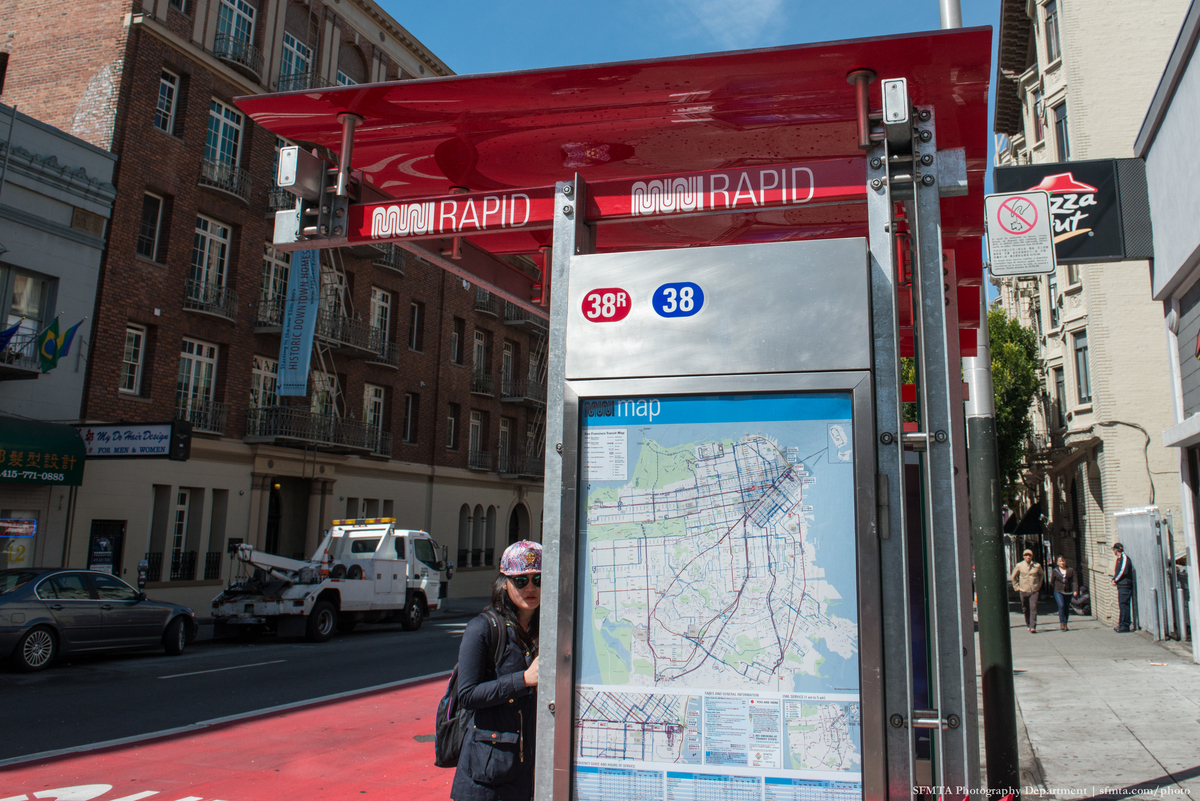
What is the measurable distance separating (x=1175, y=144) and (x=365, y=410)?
1003 inches

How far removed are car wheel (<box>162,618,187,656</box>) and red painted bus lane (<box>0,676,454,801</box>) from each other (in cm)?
728

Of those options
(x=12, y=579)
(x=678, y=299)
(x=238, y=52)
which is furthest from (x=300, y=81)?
(x=678, y=299)

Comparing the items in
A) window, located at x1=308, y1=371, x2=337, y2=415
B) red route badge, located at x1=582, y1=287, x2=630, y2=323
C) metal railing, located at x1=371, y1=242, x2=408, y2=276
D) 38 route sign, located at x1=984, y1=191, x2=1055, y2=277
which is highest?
metal railing, located at x1=371, y1=242, x2=408, y2=276

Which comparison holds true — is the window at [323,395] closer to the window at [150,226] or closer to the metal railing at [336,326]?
the metal railing at [336,326]

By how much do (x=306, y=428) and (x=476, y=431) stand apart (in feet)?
38.1

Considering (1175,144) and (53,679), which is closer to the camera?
(1175,144)

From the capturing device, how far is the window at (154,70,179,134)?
76.7ft

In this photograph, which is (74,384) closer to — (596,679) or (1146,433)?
(596,679)

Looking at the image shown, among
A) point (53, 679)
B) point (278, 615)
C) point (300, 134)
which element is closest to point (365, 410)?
point (278, 615)

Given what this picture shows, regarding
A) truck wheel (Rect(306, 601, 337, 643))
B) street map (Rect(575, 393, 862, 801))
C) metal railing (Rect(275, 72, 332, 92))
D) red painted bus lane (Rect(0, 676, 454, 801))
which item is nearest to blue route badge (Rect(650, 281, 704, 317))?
street map (Rect(575, 393, 862, 801))

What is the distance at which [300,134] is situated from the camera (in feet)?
13.5

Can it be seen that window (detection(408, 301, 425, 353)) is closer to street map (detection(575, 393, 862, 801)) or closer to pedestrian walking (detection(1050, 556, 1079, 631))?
pedestrian walking (detection(1050, 556, 1079, 631))

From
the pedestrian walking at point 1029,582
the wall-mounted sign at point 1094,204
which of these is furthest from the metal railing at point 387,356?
the wall-mounted sign at point 1094,204

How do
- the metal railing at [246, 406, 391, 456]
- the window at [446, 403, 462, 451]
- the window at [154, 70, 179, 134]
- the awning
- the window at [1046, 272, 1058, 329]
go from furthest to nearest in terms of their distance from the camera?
the window at [446, 403, 462, 451] < the window at [1046, 272, 1058, 329] < the metal railing at [246, 406, 391, 456] < the window at [154, 70, 179, 134] < the awning
